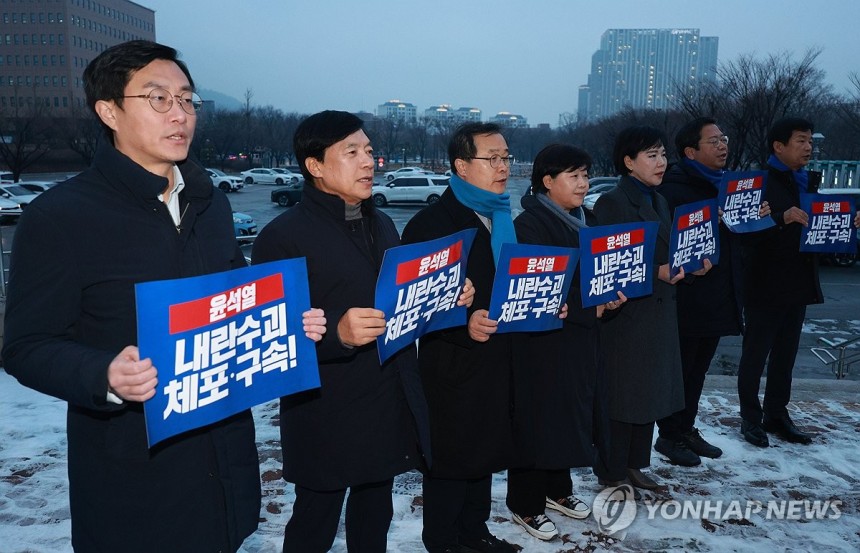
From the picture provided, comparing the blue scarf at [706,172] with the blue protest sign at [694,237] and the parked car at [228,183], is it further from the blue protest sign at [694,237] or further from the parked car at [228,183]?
the parked car at [228,183]

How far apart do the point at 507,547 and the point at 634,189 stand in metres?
2.03

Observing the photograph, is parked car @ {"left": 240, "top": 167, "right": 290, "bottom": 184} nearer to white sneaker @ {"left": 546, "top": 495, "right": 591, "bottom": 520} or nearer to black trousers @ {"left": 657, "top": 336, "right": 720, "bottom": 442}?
black trousers @ {"left": 657, "top": 336, "right": 720, "bottom": 442}

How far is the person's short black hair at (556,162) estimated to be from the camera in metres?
3.40

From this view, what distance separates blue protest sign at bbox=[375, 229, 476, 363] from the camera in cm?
231

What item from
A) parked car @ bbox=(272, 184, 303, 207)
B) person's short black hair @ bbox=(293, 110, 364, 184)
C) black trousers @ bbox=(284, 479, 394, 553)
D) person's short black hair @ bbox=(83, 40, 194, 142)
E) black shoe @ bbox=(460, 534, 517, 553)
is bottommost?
black shoe @ bbox=(460, 534, 517, 553)

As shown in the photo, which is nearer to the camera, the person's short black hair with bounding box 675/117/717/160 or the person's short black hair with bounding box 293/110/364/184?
the person's short black hair with bounding box 293/110/364/184

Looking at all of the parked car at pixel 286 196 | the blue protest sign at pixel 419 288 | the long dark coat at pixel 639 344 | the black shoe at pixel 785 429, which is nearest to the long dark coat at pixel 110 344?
the blue protest sign at pixel 419 288

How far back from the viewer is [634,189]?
3789 mm

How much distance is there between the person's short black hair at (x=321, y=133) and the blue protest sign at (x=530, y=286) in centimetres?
79

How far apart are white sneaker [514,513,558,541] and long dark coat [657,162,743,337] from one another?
5.01ft

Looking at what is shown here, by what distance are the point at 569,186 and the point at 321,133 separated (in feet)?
4.46

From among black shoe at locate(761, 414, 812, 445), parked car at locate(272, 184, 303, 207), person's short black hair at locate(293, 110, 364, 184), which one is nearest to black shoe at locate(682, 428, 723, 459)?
black shoe at locate(761, 414, 812, 445)

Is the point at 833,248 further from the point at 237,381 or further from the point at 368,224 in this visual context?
the point at 237,381

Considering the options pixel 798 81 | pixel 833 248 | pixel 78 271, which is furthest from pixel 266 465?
pixel 798 81
